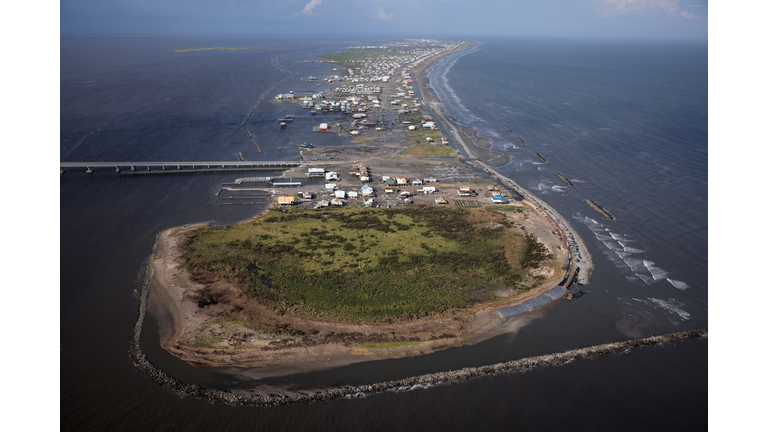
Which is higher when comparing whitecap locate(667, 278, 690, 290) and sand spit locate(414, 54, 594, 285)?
sand spit locate(414, 54, 594, 285)

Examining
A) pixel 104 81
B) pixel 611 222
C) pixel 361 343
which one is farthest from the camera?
pixel 104 81

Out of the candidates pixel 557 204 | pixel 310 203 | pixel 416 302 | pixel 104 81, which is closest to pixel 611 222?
pixel 557 204

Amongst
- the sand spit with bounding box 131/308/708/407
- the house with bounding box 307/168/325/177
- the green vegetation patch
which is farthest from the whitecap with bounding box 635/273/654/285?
Result: the house with bounding box 307/168/325/177

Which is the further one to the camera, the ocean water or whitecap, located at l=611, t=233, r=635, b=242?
whitecap, located at l=611, t=233, r=635, b=242

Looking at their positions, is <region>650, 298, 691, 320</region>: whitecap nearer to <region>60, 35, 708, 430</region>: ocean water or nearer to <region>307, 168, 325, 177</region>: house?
<region>60, 35, 708, 430</region>: ocean water

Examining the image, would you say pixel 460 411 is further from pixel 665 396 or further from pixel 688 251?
pixel 688 251

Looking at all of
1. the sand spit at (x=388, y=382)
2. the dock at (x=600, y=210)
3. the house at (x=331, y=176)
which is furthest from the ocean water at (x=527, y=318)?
the house at (x=331, y=176)
